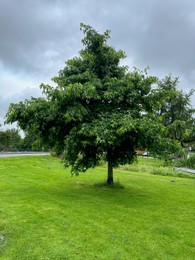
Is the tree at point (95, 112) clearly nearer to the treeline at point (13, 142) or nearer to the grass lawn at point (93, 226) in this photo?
the grass lawn at point (93, 226)

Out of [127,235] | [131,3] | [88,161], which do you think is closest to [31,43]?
[131,3]

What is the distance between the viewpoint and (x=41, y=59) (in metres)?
19.0

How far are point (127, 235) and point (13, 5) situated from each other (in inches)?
449

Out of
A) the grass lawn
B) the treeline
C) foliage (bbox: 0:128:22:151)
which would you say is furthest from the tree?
foliage (bbox: 0:128:22:151)

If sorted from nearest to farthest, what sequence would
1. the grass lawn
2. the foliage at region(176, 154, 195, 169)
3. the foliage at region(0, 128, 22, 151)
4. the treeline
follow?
the grass lawn
the foliage at region(176, 154, 195, 169)
the foliage at region(0, 128, 22, 151)
the treeline

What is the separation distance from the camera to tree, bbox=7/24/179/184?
6930mm

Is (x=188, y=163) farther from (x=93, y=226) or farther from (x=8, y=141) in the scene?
(x=8, y=141)

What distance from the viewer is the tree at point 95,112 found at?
6930mm

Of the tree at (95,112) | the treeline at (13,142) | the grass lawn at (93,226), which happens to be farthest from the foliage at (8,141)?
the tree at (95,112)

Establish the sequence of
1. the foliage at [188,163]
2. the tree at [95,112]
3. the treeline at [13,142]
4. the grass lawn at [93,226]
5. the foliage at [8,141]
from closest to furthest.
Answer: the grass lawn at [93,226] < the tree at [95,112] < the foliage at [188,163] < the foliage at [8,141] < the treeline at [13,142]

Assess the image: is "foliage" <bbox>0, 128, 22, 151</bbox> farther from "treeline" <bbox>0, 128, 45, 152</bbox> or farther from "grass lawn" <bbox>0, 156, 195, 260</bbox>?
"grass lawn" <bbox>0, 156, 195, 260</bbox>

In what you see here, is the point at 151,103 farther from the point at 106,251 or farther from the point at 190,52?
the point at 190,52

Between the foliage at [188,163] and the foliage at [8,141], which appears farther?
the foliage at [8,141]

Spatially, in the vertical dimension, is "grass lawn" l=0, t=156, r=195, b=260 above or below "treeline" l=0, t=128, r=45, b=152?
below
